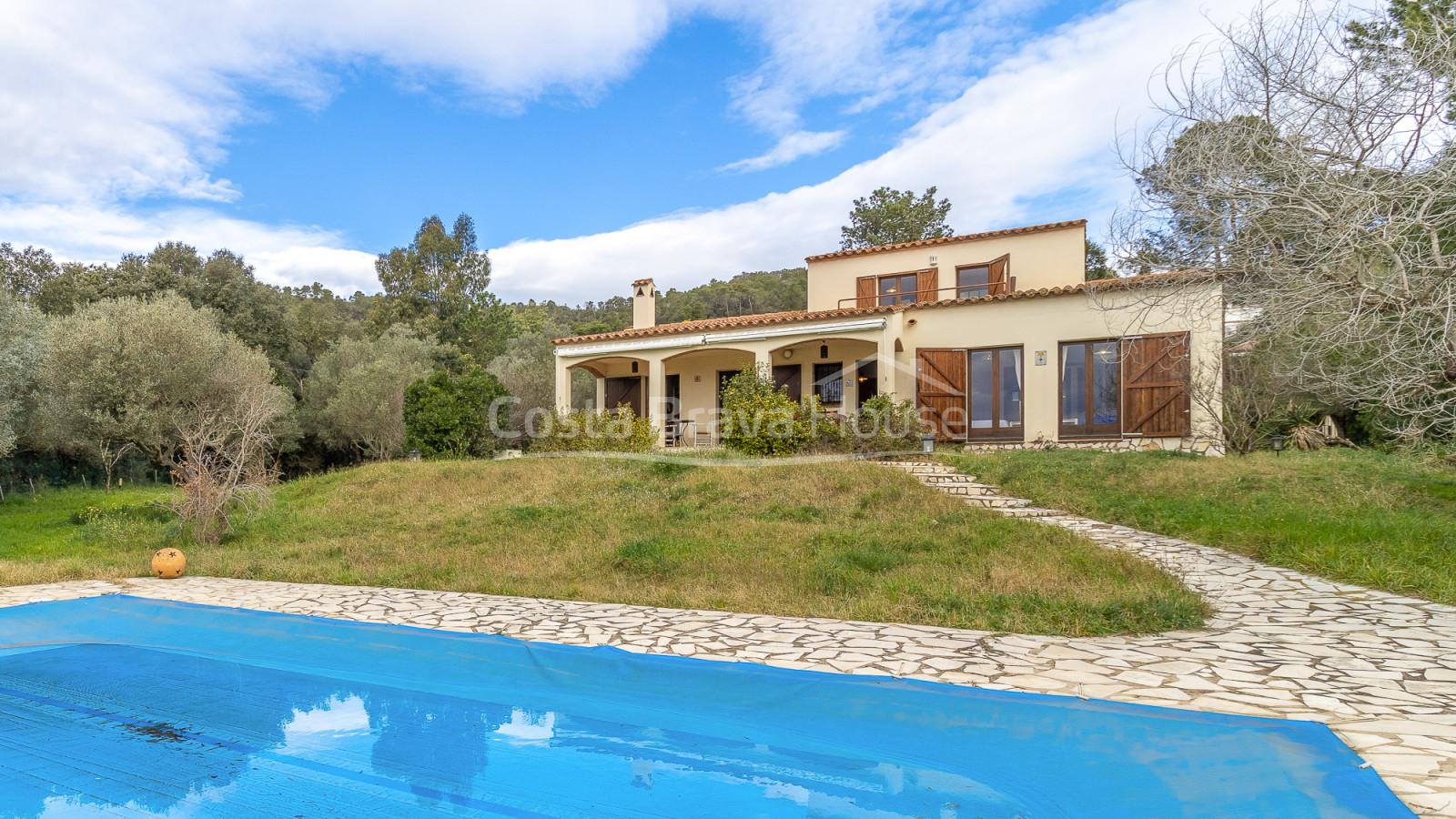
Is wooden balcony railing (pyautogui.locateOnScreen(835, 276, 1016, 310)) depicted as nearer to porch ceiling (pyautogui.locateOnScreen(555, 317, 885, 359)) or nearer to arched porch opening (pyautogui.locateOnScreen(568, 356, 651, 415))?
porch ceiling (pyautogui.locateOnScreen(555, 317, 885, 359))

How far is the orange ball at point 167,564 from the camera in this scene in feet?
28.9

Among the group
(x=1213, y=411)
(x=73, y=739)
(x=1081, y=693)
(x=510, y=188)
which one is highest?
(x=510, y=188)

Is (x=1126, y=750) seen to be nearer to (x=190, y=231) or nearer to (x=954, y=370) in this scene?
(x=954, y=370)

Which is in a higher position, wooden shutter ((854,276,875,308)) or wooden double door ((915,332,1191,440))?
wooden shutter ((854,276,875,308))

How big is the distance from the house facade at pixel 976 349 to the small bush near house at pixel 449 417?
217 centimetres

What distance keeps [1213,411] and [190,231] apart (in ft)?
114

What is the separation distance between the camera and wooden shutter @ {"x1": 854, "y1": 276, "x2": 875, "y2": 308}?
62.8ft

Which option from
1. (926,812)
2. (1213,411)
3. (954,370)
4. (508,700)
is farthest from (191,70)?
(1213,411)

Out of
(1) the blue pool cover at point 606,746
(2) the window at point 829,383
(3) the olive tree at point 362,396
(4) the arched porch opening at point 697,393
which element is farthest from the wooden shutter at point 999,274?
(3) the olive tree at point 362,396

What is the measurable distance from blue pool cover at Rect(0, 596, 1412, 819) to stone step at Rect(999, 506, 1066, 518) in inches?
260

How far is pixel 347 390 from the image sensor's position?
26.5 meters

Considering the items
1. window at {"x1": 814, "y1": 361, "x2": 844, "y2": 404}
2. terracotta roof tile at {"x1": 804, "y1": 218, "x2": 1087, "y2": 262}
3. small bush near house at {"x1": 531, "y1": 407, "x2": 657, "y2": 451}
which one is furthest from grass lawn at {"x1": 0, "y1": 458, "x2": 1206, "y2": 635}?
terracotta roof tile at {"x1": 804, "y1": 218, "x2": 1087, "y2": 262}

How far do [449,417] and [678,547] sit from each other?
1137 cm

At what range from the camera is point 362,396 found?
26359 millimetres
